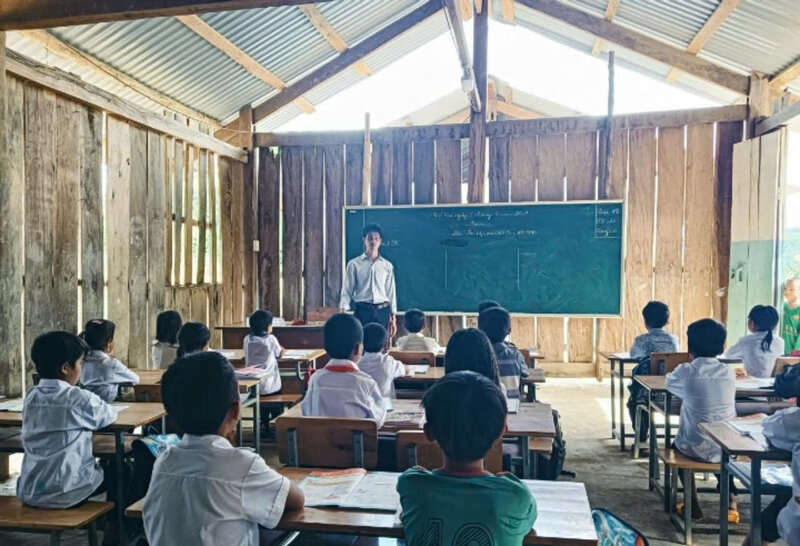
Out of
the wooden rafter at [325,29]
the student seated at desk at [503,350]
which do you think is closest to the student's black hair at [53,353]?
the student seated at desk at [503,350]

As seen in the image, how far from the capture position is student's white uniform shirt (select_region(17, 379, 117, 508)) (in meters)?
2.31

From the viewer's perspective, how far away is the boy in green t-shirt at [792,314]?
5.20 metres

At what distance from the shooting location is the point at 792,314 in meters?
5.41

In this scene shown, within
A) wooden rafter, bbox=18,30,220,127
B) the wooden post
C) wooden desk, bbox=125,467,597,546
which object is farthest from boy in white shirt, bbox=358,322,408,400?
wooden rafter, bbox=18,30,220,127

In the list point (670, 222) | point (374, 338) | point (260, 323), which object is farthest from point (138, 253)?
point (670, 222)

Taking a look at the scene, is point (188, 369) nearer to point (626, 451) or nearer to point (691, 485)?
point (691, 485)

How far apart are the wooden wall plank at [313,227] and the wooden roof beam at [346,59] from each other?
2.66ft

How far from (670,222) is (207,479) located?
6563mm

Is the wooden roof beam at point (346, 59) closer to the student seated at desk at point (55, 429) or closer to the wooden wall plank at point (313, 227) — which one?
the wooden wall plank at point (313, 227)

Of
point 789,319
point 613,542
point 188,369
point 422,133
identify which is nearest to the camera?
point 188,369

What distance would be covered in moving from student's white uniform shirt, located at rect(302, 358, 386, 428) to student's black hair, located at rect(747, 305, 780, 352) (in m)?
2.71

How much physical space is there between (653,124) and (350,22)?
370cm

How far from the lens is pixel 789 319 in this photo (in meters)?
5.48

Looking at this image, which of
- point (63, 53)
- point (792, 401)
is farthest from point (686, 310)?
point (63, 53)
